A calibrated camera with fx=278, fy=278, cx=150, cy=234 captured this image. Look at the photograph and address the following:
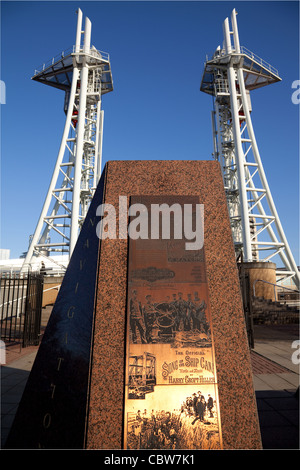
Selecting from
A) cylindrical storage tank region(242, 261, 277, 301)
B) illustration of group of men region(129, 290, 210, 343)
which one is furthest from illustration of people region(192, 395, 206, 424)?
cylindrical storage tank region(242, 261, 277, 301)

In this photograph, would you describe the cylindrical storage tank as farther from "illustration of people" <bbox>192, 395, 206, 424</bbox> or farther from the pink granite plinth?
"illustration of people" <bbox>192, 395, 206, 424</bbox>

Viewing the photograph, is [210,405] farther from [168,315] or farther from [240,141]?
[240,141]

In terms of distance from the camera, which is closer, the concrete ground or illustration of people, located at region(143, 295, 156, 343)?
illustration of people, located at region(143, 295, 156, 343)

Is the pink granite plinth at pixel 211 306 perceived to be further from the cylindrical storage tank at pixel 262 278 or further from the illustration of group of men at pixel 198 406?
the cylindrical storage tank at pixel 262 278

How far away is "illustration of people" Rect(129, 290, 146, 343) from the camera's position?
8.64ft

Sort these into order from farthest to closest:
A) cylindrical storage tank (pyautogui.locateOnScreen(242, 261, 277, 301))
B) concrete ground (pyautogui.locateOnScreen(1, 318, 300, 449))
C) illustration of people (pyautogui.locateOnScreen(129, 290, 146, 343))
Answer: cylindrical storage tank (pyautogui.locateOnScreen(242, 261, 277, 301)) < concrete ground (pyautogui.locateOnScreen(1, 318, 300, 449)) < illustration of people (pyautogui.locateOnScreen(129, 290, 146, 343))

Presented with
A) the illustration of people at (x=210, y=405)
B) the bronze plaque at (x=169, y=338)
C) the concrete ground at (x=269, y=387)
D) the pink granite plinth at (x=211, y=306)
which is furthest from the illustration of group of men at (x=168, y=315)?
the concrete ground at (x=269, y=387)

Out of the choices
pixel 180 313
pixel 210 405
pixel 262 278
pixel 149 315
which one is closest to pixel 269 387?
pixel 210 405

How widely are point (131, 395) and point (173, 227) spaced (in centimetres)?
170

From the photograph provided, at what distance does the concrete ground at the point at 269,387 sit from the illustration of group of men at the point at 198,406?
79 centimetres

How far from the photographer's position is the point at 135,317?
2.71 m

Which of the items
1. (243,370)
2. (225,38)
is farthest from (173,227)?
(225,38)

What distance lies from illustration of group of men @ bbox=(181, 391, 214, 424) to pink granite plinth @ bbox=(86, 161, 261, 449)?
0.12 metres

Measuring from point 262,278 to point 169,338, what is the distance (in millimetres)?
14179
